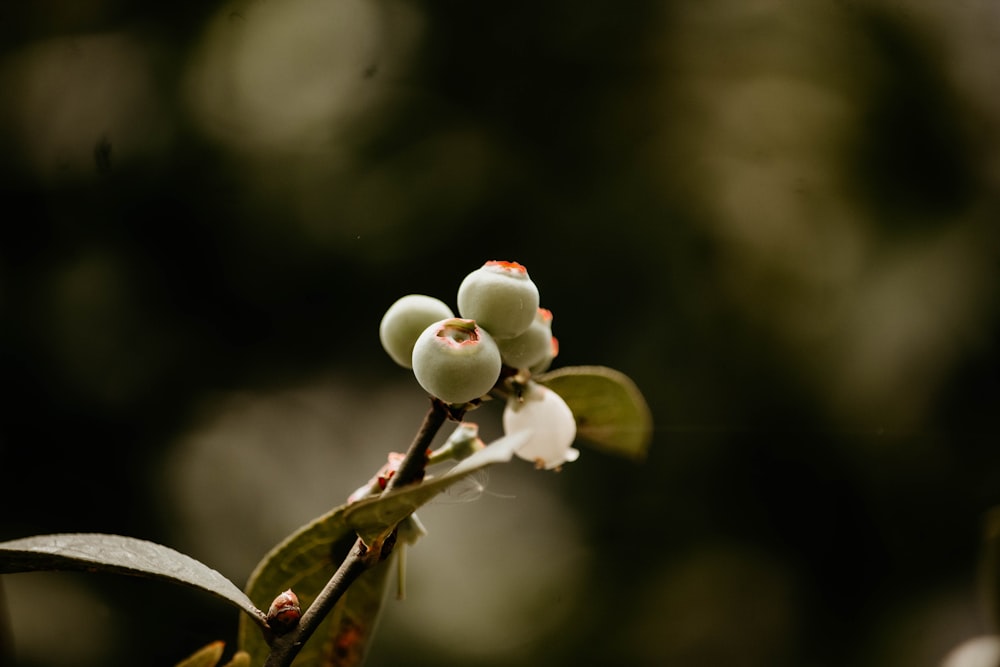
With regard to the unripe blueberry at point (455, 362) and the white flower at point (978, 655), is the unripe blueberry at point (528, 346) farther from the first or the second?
the white flower at point (978, 655)

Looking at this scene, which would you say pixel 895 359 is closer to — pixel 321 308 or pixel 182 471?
pixel 321 308

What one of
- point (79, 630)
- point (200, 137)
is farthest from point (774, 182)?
point (79, 630)

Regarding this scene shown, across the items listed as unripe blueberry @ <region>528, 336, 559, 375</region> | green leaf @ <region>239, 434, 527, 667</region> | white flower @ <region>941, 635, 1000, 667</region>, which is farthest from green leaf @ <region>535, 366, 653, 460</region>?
white flower @ <region>941, 635, 1000, 667</region>

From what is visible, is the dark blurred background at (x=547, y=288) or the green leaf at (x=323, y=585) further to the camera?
the dark blurred background at (x=547, y=288)

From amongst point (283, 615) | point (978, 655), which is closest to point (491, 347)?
point (283, 615)

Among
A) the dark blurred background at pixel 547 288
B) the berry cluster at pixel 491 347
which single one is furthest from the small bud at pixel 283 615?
the dark blurred background at pixel 547 288

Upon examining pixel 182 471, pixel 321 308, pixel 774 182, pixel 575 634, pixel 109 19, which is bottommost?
pixel 575 634

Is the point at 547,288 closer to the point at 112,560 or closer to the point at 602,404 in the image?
the point at 602,404

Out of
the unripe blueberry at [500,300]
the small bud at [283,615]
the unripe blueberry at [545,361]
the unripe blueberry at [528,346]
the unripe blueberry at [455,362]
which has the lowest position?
the small bud at [283,615]
